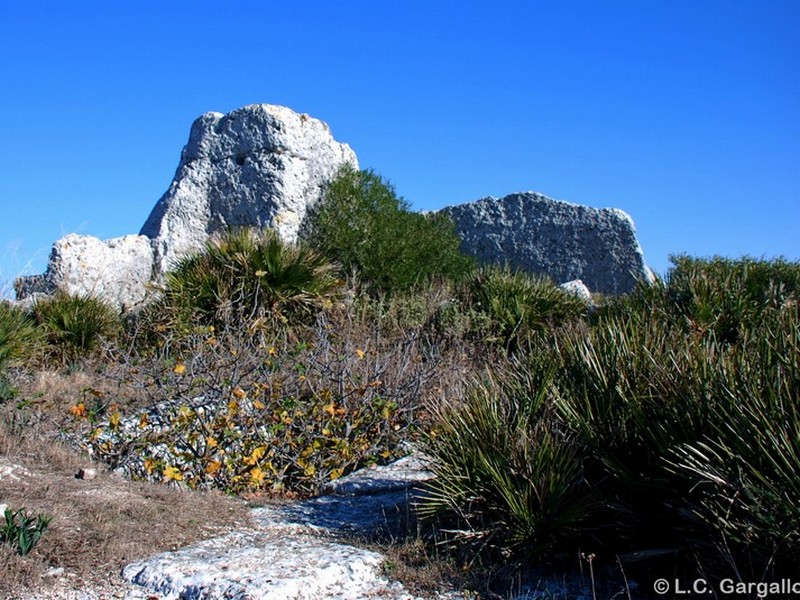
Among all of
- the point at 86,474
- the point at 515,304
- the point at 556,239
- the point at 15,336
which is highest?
the point at 556,239

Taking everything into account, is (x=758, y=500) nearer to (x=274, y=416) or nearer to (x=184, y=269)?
(x=274, y=416)

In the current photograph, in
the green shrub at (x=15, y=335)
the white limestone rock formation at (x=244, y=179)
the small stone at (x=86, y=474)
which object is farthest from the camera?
the white limestone rock formation at (x=244, y=179)

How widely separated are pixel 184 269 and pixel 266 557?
28.5 feet

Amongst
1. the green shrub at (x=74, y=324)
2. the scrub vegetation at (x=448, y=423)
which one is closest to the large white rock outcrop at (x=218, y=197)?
the green shrub at (x=74, y=324)

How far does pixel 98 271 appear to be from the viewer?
14.3m

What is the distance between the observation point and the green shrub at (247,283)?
1212 cm

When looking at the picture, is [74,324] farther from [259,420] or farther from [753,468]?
[753,468]

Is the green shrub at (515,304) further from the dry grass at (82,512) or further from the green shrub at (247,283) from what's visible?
the dry grass at (82,512)

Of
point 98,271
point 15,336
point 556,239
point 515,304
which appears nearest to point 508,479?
point 515,304

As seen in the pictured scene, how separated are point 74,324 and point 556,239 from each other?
1063 centimetres

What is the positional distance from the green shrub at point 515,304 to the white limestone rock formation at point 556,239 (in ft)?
15.4

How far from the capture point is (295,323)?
483 inches

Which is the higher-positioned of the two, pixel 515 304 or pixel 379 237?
pixel 379 237

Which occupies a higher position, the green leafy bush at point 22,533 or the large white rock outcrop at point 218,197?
the large white rock outcrop at point 218,197
